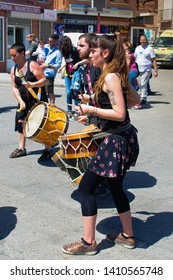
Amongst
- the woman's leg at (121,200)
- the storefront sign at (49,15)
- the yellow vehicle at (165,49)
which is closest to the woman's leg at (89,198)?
the woman's leg at (121,200)

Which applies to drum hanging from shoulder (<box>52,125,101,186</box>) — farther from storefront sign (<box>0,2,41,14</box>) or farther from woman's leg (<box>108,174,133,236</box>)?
storefront sign (<box>0,2,41,14</box>)

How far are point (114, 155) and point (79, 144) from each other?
2.19 feet

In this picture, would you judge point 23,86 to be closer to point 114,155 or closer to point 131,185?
point 131,185

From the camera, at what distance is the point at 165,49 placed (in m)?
29.7

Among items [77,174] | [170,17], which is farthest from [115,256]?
[170,17]

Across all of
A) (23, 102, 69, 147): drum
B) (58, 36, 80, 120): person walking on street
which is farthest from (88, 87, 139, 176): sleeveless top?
(58, 36, 80, 120): person walking on street

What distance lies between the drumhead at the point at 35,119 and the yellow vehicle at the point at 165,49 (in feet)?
80.8

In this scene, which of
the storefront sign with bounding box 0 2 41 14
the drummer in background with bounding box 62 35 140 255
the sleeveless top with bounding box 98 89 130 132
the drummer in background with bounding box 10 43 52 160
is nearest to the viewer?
the drummer in background with bounding box 62 35 140 255

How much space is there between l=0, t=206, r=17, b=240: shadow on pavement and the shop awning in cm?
2060

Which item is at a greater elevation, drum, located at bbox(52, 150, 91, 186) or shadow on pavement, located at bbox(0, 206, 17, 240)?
drum, located at bbox(52, 150, 91, 186)

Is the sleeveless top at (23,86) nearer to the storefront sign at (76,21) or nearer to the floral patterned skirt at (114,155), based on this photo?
the floral patterned skirt at (114,155)

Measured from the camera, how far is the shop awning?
23.8 meters

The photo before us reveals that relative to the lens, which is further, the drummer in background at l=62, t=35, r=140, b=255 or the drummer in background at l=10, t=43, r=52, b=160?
the drummer in background at l=10, t=43, r=52, b=160

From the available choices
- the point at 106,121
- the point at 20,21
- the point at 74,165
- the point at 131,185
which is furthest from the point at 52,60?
the point at 20,21
